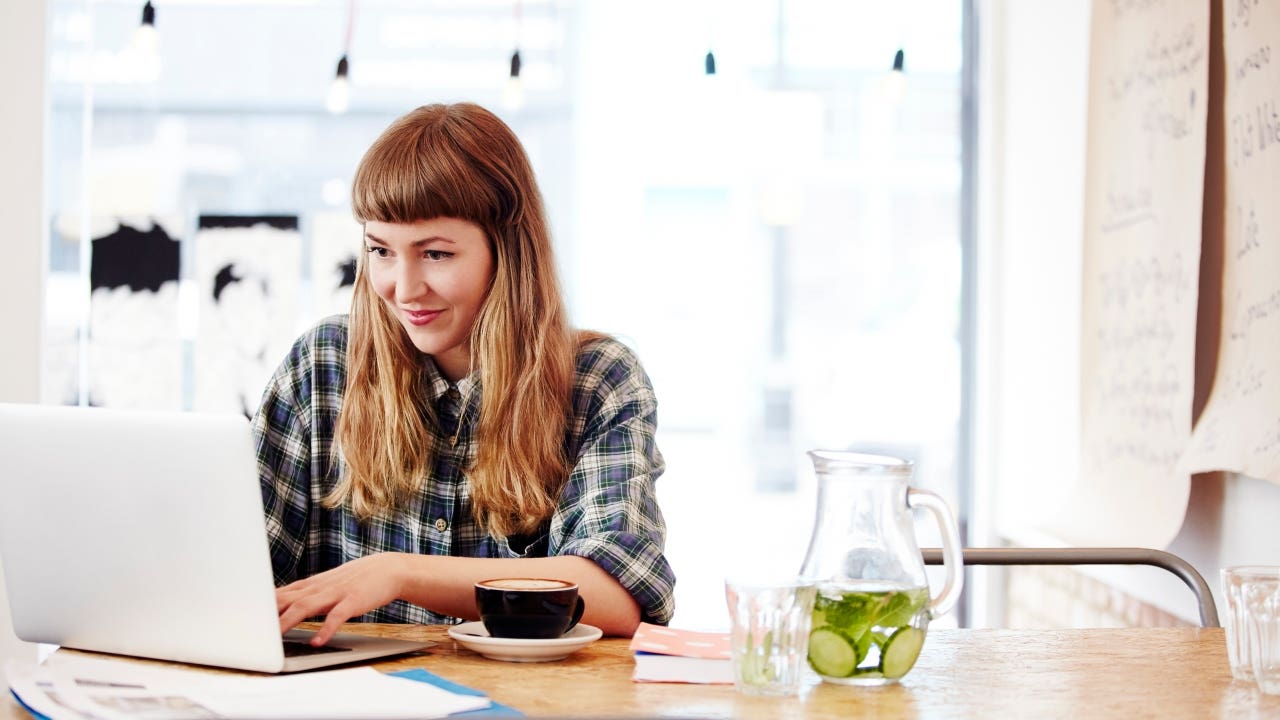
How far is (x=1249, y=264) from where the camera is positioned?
6.06ft

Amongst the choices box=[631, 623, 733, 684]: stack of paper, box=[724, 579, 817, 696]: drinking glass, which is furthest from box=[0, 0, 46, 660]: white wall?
box=[724, 579, 817, 696]: drinking glass

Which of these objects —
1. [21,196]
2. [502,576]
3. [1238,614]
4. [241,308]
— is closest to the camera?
[1238,614]

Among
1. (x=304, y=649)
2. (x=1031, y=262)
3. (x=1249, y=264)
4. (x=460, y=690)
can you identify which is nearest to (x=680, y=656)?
(x=460, y=690)

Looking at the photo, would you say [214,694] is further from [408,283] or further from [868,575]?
[408,283]

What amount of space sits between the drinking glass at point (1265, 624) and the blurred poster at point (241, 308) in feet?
9.15

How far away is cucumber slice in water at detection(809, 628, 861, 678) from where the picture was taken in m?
1.04

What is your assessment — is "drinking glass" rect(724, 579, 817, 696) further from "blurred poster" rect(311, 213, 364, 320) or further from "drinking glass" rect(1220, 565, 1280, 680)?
"blurred poster" rect(311, 213, 364, 320)

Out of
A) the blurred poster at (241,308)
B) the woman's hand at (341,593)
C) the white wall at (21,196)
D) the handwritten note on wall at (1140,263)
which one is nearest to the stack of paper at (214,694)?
the woman's hand at (341,593)

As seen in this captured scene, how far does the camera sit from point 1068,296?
9.37 feet

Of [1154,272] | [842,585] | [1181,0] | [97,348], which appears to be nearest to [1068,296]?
[1154,272]

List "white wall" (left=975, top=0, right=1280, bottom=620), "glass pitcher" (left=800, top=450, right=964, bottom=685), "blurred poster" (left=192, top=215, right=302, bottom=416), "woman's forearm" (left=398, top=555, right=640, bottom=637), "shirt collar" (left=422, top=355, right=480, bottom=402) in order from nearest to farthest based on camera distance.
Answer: "glass pitcher" (left=800, top=450, right=964, bottom=685) → "woman's forearm" (left=398, top=555, right=640, bottom=637) → "shirt collar" (left=422, top=355, right=480, bottom=402) → "white wall" (left=975, top=0, right=1280, bottom=620) → "blurred poster" (left=192, top=215, right=302, bottom=416)

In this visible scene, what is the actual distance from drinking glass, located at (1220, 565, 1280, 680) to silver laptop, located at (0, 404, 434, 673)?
711mm

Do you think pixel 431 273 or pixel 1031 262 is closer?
pixel 431 273

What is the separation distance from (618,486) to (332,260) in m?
2.18
